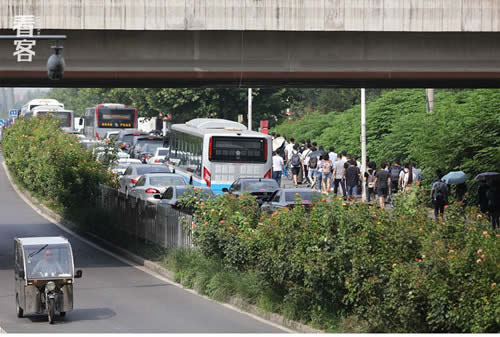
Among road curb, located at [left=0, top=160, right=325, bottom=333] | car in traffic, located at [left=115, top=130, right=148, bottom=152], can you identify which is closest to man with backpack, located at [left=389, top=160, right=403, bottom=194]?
road curb, located at [left=0, top=160, right=325, bottom=333]

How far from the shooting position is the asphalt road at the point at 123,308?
15.7 metres

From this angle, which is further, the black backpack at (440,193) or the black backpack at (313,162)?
the black backpack at (313,162)

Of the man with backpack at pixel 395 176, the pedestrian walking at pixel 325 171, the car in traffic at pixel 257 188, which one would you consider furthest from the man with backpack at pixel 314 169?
the car in traffic at pixel 257 188

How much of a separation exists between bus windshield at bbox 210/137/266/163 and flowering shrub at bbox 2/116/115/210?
4.62m

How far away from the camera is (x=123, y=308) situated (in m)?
18.0

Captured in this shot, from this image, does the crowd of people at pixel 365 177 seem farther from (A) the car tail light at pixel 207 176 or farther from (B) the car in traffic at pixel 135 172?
(B) the car in traffic at pixel 135 172

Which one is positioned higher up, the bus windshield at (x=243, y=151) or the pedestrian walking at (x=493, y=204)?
the bus windshield at (x=243, y=151)

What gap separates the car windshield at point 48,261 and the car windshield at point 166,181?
52.3 feet

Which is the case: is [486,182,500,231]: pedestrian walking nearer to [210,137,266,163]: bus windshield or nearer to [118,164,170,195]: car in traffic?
[210,137,266,163]: bus windshield

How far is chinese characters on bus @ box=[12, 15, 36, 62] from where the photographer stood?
21438 mm

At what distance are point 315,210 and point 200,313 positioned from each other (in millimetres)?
2777

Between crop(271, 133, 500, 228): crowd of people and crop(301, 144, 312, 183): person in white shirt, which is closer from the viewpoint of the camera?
crop(271, 133, 500, 228): crowd of people

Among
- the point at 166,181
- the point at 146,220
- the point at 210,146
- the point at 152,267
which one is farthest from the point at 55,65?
the point at 210,146

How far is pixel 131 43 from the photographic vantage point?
22812 millimetres
